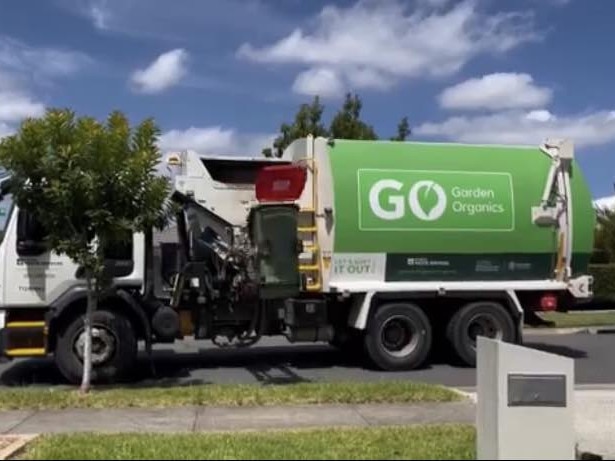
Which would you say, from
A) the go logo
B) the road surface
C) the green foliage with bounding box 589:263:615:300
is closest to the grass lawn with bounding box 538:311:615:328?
the road surface

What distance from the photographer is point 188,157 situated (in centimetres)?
1401

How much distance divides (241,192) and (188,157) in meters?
0.93

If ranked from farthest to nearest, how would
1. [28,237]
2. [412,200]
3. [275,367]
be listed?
[275,367] → [412,200] → [28,237]

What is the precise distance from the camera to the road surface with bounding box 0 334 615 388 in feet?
45.1

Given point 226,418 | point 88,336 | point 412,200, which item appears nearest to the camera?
point 226,418

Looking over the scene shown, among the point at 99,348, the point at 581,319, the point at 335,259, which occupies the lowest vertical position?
the point at 581,319

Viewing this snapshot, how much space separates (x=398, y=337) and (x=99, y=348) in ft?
14.9

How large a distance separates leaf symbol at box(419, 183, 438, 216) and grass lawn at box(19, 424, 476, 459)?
5906 mm

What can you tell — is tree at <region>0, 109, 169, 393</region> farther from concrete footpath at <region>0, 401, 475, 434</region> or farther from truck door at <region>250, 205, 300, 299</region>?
truck door at <region>250, 205, 300, 299</region>

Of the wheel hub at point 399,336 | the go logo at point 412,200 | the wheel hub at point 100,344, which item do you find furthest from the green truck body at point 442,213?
the wheel hub at point 100,344

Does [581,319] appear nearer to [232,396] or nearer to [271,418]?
[232,396]

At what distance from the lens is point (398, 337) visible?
14.8 meters

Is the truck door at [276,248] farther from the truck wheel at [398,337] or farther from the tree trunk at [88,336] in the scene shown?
the tree trunk at [88,336]

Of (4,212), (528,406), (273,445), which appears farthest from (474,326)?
(528,406)
